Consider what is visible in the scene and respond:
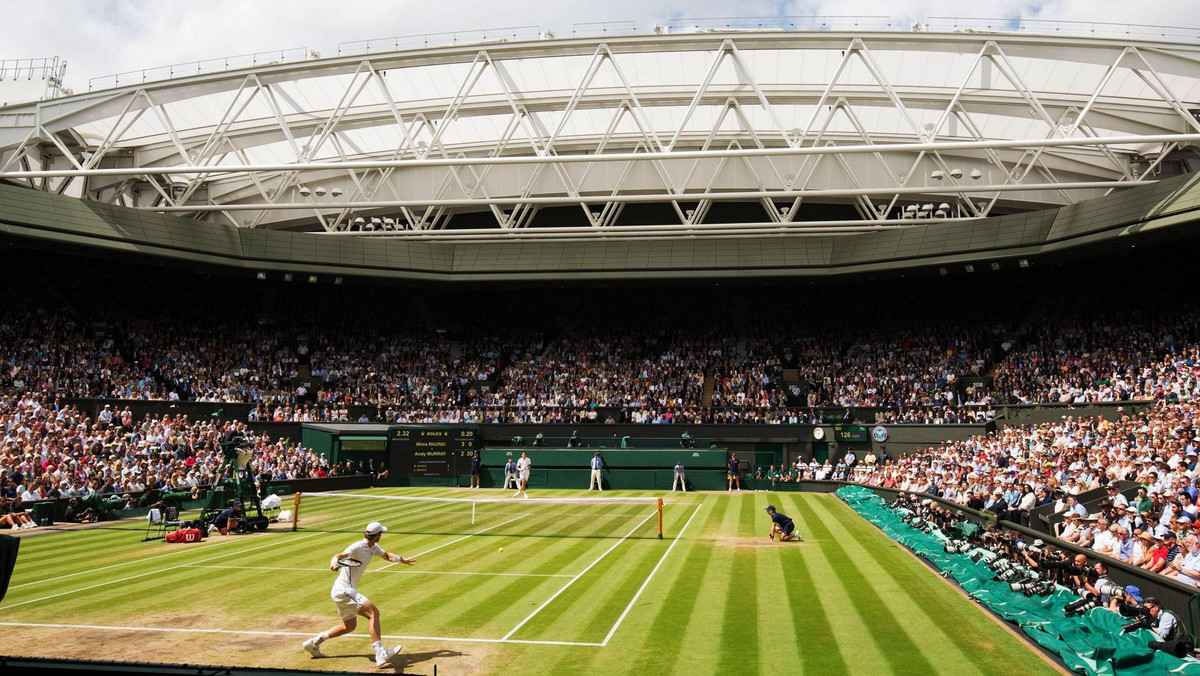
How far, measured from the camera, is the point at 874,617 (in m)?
11.6

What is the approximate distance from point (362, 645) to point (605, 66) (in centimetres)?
2791

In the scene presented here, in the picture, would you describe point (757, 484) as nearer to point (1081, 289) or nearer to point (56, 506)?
point (1081, 289)

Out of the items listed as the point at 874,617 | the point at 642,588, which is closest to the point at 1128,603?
the point at 874,617

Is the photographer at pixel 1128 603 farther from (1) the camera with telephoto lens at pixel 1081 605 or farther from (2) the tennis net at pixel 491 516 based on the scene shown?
(2) the tennis net at pixel 491 516

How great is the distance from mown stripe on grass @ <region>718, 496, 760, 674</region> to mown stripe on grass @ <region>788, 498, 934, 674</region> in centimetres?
122

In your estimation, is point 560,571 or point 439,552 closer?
point 560,571

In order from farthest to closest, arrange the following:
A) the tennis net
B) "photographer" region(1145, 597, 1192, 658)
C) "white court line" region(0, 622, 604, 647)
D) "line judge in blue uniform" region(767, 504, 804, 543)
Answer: the tennis net, "line judge in blue uniform" region(767, 504, 804, 543), "white court line" region(0, 622, 604, 647), "photographer" region(1145, 597, 1192, 658)

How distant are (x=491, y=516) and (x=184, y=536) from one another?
8.75m

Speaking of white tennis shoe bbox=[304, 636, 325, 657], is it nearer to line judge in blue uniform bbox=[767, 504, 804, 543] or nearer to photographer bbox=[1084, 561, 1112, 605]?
photographer bbox=[1084, 561, 1112, 605]

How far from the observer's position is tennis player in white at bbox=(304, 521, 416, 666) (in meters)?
9.48

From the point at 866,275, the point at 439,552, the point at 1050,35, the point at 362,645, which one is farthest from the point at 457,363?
the point at 362,645

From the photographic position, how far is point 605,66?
3353 cm

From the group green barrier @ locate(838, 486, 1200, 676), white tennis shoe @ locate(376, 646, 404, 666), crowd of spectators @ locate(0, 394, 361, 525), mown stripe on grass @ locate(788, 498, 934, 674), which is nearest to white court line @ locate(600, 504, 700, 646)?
white tennis shoe @ locate(376, 646, 404, 666)

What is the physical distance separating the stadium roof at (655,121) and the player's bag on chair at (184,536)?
37.6 ft
